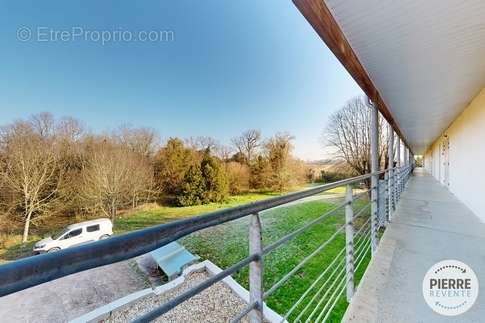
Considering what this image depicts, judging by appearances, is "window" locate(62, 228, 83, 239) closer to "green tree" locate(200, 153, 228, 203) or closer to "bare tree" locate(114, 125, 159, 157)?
"bare tree" locate(114, 125, 159, 157)

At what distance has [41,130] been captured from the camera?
916cm

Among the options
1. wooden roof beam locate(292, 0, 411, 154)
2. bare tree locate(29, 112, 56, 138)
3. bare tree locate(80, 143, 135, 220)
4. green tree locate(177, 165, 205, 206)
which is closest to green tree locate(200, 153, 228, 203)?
green tree locate(177, 165, 205, 206)

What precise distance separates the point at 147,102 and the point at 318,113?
10575 mm

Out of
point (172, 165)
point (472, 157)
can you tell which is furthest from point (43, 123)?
point (472, 157)

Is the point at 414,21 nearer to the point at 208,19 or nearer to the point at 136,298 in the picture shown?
the point at 136,298

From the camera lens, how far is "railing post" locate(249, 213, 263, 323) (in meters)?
0.77

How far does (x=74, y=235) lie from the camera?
7.61 metres

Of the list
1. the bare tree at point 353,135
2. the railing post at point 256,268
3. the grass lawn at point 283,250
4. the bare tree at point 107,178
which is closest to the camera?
the railing post at point 256,268

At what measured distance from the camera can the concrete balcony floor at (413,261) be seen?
59.8 inches

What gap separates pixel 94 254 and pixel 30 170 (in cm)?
1091

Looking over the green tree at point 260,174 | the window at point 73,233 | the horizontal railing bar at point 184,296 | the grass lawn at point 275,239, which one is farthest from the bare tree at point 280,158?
the horizontal railing bar at point 184,296

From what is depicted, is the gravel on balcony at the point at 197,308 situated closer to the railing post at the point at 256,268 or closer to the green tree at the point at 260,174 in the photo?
the railing post at the point at 256,268

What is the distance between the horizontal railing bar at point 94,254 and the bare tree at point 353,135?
35.3 feet

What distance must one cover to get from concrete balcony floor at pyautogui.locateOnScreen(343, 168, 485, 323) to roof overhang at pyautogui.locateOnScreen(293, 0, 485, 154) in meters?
1.89
